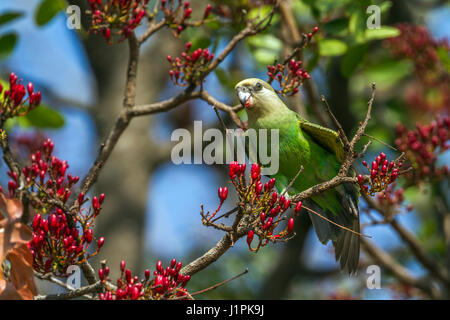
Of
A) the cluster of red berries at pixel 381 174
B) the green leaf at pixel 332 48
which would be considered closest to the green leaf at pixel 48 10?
the green leaf at pixel 332 48

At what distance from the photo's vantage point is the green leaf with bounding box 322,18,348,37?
4.37 m

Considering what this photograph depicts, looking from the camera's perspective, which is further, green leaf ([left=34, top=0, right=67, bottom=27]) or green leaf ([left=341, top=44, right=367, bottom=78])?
green leaf ([left=34, top=0, right=67, bottom=27])

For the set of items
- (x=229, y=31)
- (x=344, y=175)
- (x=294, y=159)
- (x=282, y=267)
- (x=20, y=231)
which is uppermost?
(x=229, y=31)

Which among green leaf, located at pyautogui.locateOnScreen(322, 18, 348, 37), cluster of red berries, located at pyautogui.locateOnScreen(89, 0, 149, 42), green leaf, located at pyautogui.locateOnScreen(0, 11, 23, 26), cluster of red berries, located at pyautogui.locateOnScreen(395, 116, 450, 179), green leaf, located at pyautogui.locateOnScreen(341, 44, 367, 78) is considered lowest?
cluster of red berries, located at pyautogui.locateOnScreen(395, 116, 450, 179)

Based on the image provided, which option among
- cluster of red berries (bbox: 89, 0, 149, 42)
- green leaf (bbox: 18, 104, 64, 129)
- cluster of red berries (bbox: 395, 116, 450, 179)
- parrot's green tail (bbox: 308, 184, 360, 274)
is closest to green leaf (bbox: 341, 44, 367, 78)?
cluster of red berries (bbox: 395, 116, 450, 179)

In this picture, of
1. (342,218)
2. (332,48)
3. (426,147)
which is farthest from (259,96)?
(426,147)

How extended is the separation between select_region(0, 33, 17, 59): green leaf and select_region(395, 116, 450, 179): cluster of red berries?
3.46 meters

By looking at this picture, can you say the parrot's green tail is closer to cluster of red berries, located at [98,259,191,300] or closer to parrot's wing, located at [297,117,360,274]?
parrot's wing, located at [297,117,360,274]

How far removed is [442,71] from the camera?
18.0 feet

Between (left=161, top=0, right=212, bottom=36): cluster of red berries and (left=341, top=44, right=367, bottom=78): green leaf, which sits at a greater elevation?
(left=161, top=0, right=212, bottom=36): cluster of red berries

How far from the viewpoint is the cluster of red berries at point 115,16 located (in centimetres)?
374

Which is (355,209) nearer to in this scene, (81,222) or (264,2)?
(264,2)
